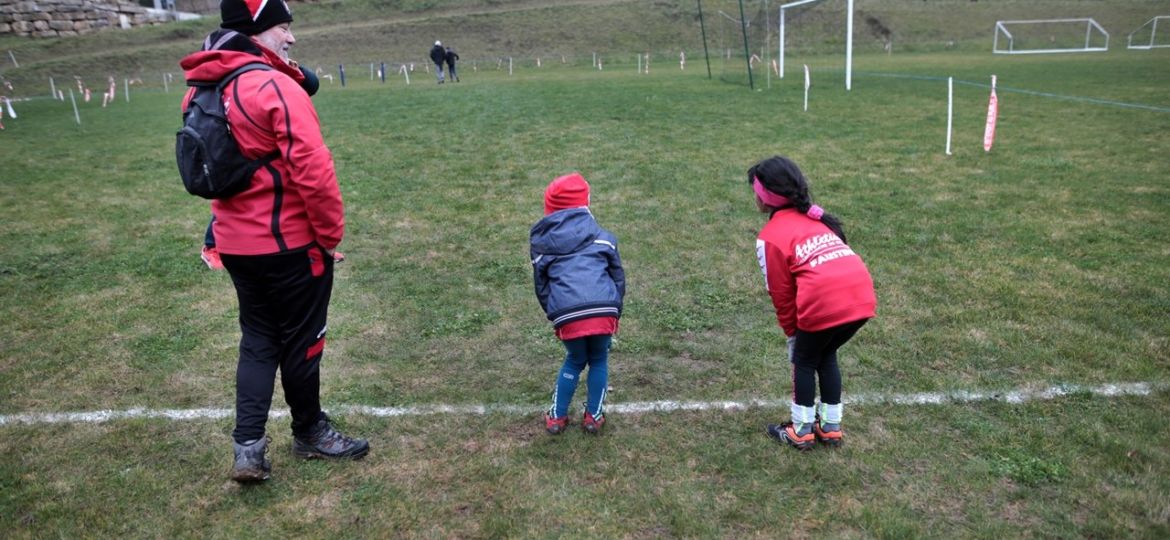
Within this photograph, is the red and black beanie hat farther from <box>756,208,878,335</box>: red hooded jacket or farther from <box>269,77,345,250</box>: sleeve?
<box>756,208,878,335</box>: red hooded jacket

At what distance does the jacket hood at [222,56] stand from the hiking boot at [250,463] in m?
1.65

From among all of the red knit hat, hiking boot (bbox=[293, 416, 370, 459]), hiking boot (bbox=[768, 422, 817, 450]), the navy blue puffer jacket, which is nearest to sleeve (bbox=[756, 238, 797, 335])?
hiking boot (bbox=[768, 422, 817, 450])

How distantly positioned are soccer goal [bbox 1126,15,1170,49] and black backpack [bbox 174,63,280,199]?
41219 millimetres

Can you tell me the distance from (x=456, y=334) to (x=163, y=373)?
74.4 inches

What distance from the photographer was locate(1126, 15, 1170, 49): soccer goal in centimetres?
3462

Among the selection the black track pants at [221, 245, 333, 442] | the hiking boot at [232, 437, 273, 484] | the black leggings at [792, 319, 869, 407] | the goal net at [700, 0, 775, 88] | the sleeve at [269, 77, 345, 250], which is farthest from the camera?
the goal net at [700, 0, 775, 88]

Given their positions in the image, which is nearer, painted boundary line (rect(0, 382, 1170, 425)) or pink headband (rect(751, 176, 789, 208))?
pink headband (rect(751, 176, 789, 208))

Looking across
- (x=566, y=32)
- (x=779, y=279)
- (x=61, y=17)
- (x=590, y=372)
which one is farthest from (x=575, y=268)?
(x=61, y=17)

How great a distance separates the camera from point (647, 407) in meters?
4.31

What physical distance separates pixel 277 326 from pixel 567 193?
60.5 inches

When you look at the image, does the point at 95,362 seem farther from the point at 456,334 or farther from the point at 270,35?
the point at 270,35

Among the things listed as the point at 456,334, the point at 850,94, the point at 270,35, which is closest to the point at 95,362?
the point at 456,334

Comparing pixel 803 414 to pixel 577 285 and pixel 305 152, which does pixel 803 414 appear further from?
pixel 305 152

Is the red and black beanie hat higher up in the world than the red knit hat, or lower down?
higher up
